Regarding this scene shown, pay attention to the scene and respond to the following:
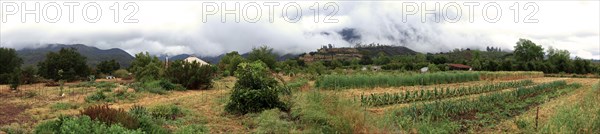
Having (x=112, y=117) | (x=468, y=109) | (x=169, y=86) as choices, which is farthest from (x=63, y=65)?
(x=468, y=109)

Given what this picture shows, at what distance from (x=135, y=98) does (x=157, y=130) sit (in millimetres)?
7481

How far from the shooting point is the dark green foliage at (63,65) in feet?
78.1

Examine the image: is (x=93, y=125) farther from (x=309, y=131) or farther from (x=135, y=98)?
(x=135, y=98)

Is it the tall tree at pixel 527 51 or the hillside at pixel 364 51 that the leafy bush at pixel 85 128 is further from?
the hillside at pixel 364 51

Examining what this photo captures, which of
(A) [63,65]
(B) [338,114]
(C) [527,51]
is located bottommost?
(B) [338,114]

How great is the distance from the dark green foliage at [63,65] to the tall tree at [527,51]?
7626 cm

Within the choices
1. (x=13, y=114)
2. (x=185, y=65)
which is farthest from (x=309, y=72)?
(x=13, y=114)

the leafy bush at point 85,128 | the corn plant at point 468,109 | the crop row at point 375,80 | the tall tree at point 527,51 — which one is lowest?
the corn plant at point 468,109

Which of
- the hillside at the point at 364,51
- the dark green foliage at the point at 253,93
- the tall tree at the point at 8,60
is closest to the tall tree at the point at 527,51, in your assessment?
the hillside at the point at 364,51

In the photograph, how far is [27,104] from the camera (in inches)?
471

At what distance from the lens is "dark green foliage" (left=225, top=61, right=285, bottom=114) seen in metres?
10.1

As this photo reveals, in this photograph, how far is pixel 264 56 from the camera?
42000 millimetres

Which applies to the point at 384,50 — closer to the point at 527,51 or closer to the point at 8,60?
the point at 527,51

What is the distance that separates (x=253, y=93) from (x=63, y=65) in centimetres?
1823
